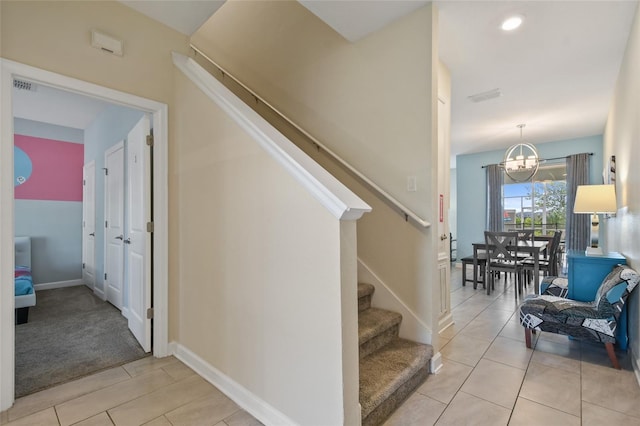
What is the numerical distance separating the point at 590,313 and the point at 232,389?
2.73m

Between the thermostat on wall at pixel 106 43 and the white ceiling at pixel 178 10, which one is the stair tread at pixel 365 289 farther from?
the thermostat on wall at pixel 106 43

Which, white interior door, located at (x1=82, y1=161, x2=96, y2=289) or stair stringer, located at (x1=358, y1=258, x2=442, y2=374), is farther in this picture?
white interior door, located at (x1=82, y1=161, x2=96, y2=289)

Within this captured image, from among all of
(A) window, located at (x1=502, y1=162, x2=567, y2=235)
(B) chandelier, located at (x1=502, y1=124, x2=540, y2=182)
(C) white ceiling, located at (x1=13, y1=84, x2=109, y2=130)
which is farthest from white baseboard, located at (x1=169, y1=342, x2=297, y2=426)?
(A) window, located at (x1=502, y1=162, x2=567, y2=235)

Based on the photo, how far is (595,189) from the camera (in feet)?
10.9

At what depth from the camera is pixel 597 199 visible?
10.7 feet

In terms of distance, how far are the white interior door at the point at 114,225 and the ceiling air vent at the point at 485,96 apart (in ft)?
15.6

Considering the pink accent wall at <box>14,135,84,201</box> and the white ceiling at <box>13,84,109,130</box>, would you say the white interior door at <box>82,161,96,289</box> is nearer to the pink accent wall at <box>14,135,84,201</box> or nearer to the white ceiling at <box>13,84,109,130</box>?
the pink accent wall at <box>14,135,84,201</box>

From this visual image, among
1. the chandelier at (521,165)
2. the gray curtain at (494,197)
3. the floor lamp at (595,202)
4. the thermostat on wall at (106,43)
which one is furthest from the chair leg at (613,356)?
the gray curtain at (494,197)

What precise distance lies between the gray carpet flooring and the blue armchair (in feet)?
11.1

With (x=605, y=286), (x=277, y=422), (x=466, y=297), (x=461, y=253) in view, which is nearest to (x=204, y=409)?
(x=277, y=422)

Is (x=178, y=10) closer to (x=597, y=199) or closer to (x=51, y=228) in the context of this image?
(x=597, y=199)

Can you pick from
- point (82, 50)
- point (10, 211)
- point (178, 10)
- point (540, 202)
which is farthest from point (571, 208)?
point (10, 211)

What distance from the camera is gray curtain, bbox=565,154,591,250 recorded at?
20.2ft

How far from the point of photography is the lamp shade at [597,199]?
10.5ft
